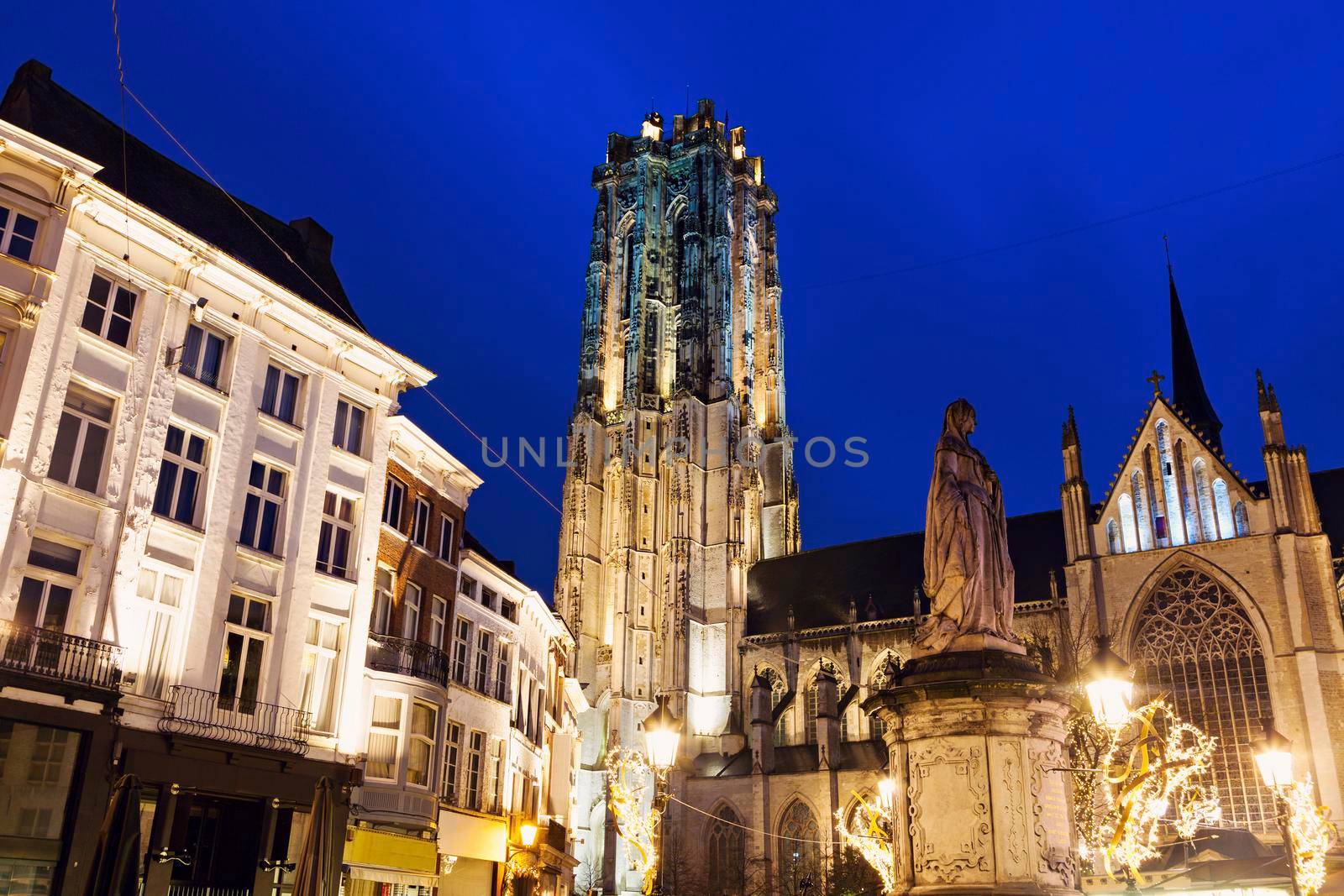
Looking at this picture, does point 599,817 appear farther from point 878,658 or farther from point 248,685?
point 248,685

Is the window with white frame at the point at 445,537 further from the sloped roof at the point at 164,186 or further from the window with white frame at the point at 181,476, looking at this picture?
the window with white frame at the point at 181,476

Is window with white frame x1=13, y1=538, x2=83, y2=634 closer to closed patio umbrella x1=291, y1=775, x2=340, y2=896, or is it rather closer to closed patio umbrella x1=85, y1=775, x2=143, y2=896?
closed patio umbrella x1=85, y1=775, x2=143, y2=896

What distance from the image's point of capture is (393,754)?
1898 cm

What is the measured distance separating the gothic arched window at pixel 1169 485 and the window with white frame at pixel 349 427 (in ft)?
95.2

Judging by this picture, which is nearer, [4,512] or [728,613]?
[4,512]

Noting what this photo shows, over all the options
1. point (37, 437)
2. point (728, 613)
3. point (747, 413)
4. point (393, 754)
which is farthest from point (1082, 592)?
point (37, 437)

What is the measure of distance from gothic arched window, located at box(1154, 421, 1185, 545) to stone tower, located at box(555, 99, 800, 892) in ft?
62.5

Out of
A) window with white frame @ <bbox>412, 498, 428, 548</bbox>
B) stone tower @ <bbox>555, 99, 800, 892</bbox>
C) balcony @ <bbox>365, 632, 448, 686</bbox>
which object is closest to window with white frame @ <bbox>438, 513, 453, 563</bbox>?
window with white frame @ <bbox>412, 498, 428, 548</bbox>

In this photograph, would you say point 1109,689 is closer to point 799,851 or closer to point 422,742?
point 422,742

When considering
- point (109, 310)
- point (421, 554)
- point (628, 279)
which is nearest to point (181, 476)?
point (109, 310)

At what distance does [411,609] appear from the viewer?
20.8 m

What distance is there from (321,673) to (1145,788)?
700 inches

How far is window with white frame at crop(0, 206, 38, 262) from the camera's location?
1509cm

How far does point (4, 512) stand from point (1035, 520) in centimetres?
4128
